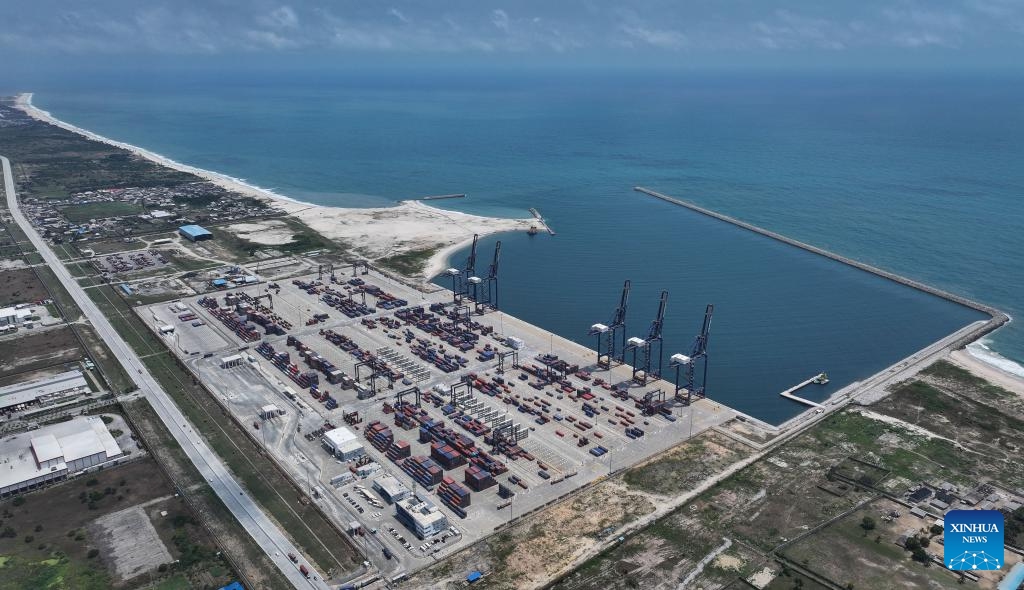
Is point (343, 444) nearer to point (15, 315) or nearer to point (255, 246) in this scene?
point (15, 315)

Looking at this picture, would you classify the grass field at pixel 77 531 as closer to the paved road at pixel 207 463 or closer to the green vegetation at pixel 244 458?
the paved road at pixel 207 463

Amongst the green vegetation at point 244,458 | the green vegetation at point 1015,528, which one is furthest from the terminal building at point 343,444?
the green vegetation at point 1015,528

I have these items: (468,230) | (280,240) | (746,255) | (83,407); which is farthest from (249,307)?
(746,255)

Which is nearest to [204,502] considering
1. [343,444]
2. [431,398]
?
[343,444]

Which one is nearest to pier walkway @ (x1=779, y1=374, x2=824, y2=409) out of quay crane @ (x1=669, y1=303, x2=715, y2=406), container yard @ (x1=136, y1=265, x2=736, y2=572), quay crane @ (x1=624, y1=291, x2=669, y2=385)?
container yard @ (x1=136, y1=265, x2=736, y2=572)

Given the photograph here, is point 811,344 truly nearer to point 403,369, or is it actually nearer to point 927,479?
point 927,479

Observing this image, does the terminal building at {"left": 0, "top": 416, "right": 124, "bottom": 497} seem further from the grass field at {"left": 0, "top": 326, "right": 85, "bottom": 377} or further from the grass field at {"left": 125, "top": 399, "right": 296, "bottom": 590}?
the grass field at {"left": 0, "top": 326, "right": 85, "bottom": 377}
